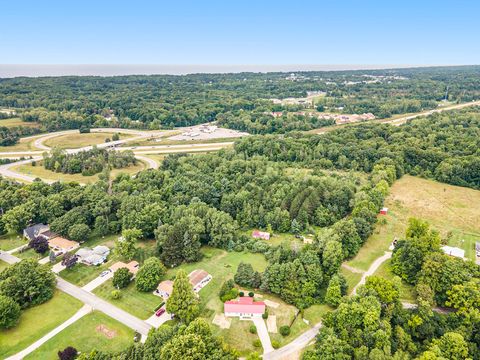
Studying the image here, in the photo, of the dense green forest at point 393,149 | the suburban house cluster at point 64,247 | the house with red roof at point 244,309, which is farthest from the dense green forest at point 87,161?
the house with red roof at point 244,309

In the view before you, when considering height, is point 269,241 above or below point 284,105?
below

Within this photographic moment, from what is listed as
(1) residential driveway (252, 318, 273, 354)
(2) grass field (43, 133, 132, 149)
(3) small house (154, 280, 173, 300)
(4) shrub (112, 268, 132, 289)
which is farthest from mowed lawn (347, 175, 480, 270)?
(2) grass field (43, 133, 132, 149)

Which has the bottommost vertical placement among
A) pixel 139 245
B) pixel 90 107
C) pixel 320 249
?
pixel 139 245

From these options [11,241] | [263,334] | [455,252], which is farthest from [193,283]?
[455,252]

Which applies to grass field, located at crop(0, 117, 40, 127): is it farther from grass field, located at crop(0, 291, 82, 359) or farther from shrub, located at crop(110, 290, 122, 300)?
shrub, located at crop(110, 290, 122, 300)

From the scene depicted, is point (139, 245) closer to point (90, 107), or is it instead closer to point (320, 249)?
point (320, 249)

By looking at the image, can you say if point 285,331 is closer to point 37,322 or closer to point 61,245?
point 37,322

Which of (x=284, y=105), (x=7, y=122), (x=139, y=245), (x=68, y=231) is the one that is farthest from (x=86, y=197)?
(x=284, y=105)
